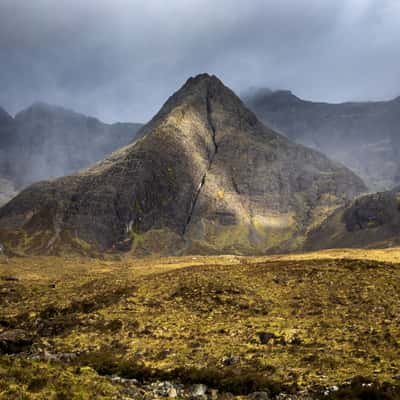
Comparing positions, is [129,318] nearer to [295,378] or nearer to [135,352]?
[135,352]

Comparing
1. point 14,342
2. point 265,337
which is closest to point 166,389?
point 265,337

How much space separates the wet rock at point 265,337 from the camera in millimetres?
31672

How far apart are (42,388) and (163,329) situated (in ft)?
55.8

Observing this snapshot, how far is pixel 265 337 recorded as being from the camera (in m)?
32.1

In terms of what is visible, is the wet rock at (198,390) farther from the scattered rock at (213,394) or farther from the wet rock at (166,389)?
the wet rock at (166,389)

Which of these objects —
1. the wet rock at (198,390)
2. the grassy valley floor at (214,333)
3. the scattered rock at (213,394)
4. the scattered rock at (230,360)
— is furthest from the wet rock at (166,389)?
the scattered rock at (230,360)

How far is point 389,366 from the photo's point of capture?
79.5 feet

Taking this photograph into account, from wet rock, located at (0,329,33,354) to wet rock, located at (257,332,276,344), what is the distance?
1939 centimetres

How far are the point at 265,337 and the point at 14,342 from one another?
21.1 m

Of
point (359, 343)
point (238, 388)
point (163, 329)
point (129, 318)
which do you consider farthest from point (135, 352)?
point (359, 343)

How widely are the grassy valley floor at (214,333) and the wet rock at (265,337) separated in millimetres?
119

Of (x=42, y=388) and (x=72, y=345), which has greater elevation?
(x=42, y=388)

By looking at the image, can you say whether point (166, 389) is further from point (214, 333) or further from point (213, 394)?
point (214, 333)

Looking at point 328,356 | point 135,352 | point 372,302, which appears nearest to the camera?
point 328,356
